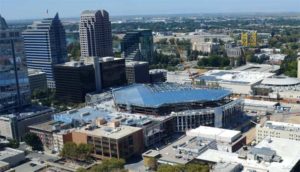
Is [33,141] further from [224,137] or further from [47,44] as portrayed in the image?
[47,44]

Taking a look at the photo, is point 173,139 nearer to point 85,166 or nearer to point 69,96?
point 85,166

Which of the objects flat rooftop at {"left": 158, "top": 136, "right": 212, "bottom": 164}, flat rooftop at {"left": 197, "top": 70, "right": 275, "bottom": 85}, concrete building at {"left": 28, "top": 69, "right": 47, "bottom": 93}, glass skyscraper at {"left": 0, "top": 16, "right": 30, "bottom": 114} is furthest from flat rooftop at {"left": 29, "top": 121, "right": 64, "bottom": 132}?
flat rooftop at {"left": 197, "top": 70, "right": 275, "bottom": 85}

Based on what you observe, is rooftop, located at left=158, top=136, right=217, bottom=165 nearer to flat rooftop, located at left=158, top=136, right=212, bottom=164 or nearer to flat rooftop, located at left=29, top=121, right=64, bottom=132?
flat rooftop, located at left=158, top=136, right=212, bottom=164

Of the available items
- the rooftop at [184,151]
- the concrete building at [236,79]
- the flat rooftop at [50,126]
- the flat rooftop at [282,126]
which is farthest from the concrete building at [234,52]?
the rooftop at [184,151]

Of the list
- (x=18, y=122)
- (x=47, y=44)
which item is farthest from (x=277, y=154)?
(x=47, y=44)

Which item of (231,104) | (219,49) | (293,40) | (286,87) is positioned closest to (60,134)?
(231,104)

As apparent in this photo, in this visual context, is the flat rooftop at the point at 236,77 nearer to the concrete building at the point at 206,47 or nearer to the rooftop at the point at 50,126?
the rooftop at the point at 50,126
